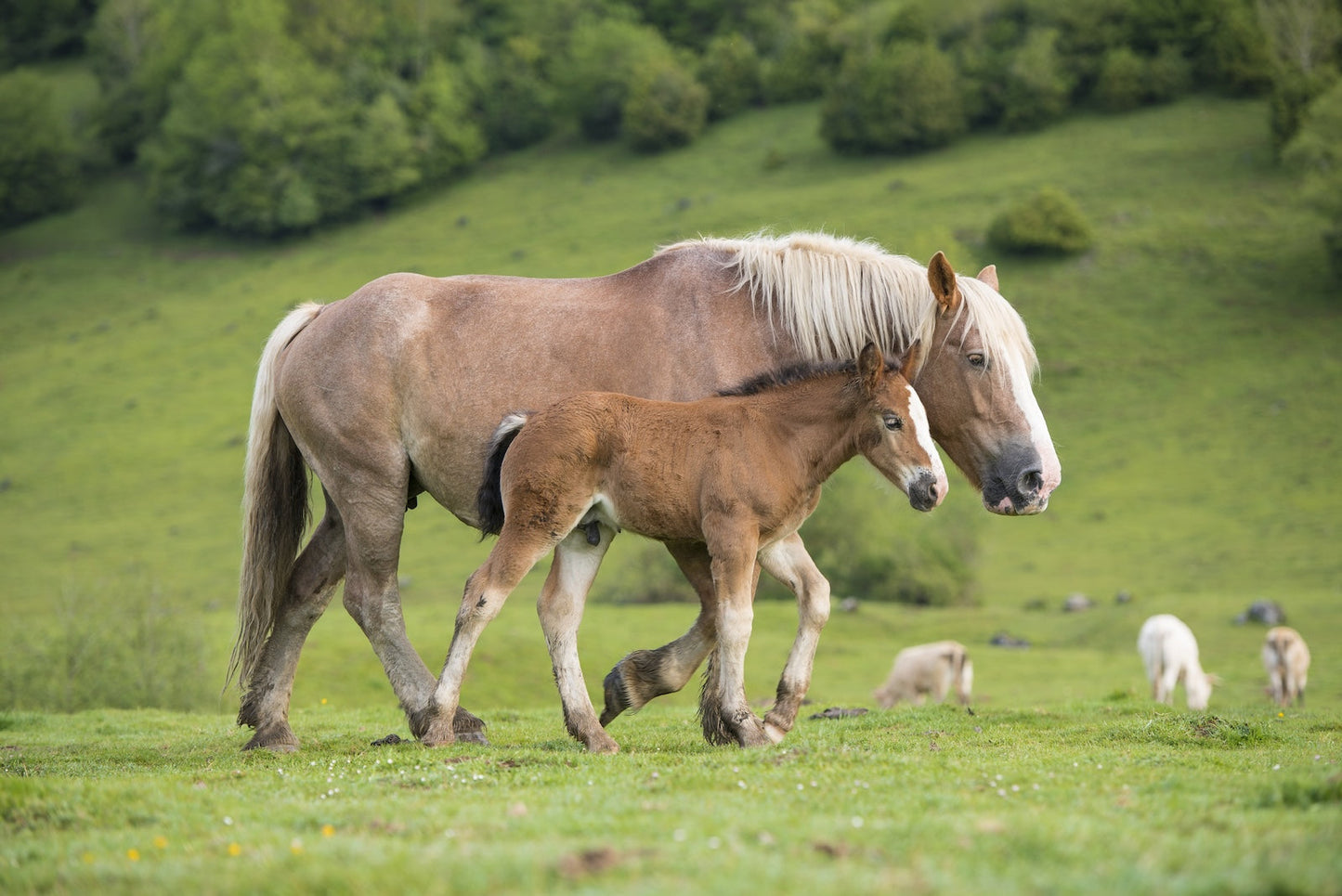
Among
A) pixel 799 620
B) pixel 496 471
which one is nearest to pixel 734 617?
pixel 799 620

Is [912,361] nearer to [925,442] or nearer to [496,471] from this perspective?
[925,442]

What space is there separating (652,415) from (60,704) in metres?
17.2

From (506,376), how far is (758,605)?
2355cm

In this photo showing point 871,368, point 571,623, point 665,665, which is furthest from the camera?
point 665,665

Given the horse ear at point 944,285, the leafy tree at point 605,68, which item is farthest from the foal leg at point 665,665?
the leafy tree at point 605,68

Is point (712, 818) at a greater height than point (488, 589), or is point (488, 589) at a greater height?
point (712, 818)

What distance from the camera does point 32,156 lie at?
259 feet

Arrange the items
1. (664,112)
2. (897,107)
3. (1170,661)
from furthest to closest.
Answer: (664,112)
(897,107)
(1170,661)

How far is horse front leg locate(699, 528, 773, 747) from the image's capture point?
7.57m

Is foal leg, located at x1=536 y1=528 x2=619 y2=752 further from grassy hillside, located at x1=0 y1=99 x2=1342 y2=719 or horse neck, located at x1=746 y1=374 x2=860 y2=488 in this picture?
grassy hillside, located at x1=0 y1=99 x2=1342 y2=719

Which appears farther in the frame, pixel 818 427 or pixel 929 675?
pixel 929 675

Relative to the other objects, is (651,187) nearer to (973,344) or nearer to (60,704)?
(60,704)

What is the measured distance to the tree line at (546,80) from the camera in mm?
68688

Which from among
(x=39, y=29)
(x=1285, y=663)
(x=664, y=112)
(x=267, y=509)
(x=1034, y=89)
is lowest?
(x=1285, y=663)
